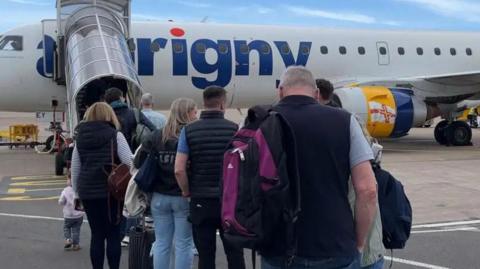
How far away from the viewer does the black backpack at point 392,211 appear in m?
3.51

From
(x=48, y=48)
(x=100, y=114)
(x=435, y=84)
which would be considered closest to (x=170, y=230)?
(x=100, y=114)

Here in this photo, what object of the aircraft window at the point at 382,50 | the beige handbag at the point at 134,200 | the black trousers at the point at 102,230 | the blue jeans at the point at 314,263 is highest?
the aircraft window at the point at 382,50

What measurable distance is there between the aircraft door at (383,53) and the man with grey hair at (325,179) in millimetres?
15261

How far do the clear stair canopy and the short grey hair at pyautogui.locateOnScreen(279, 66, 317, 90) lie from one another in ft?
24.1

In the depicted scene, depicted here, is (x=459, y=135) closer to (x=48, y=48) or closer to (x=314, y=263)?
(x=48, y=48)

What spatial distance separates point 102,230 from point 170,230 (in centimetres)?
68

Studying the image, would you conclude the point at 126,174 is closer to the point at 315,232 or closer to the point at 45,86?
the point at 315,232

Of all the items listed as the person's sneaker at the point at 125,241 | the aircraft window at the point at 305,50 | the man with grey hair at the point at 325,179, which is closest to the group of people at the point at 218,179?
the man with grey hair at the point at 325,179

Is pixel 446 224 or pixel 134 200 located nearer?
pixel 134 200

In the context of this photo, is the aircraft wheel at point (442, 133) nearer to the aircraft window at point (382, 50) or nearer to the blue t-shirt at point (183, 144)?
the aircraft window at point (382, 50)

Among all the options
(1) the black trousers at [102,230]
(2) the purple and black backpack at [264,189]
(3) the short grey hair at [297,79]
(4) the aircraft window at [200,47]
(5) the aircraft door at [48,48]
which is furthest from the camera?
(4) the aircraft window at [200,47]

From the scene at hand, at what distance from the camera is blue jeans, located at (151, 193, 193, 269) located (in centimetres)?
467

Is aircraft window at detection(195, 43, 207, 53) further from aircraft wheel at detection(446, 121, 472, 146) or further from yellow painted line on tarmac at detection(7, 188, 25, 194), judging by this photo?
aircraft wheel at detection(446, 121, 472, 146)

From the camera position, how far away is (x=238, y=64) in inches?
609
